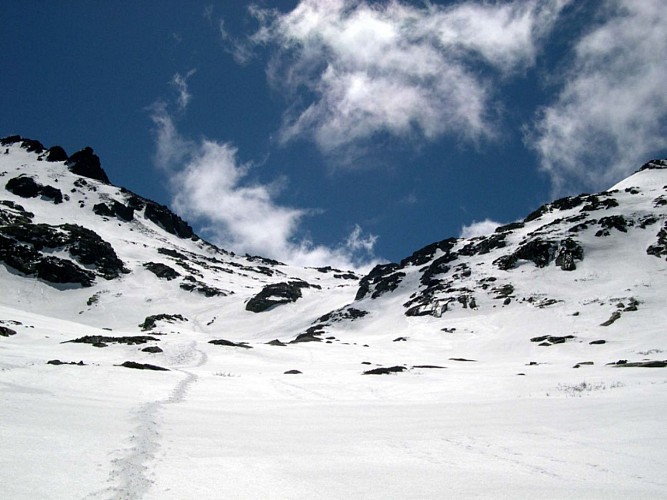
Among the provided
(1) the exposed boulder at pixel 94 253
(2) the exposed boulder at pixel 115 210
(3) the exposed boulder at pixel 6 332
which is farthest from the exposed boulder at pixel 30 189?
(3) the exposed boulder at pixel 6 332

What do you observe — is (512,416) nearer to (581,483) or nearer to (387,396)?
(581,483)

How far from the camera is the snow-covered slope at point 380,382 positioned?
5.38m

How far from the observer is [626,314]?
133 feet

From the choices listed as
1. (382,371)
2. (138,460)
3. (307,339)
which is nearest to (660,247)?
(307,339)

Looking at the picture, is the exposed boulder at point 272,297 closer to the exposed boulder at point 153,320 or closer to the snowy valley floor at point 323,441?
the exposed boulder at point 153,320

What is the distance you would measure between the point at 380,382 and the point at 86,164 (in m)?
209

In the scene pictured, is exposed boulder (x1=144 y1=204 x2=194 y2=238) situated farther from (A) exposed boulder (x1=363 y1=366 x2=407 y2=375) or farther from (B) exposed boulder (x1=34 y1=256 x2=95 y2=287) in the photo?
(A) exposed boulder (x1=363 y1=366 x2=407 y2=375)

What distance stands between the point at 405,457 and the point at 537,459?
209 centimetres

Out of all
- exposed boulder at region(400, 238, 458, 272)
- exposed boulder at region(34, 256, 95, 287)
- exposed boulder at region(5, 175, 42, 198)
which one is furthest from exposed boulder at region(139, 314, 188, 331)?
exposed boulder at region(5, 175, 42, 198)

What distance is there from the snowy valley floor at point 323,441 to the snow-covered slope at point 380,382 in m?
0.05

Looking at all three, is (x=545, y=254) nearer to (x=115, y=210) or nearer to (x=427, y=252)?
(x=427, y=252)

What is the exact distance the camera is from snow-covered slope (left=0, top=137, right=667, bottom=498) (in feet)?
17.6

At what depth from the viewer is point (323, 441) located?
7.50 m

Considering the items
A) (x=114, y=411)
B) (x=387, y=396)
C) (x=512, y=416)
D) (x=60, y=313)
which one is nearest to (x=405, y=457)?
(x=512, y=416)
